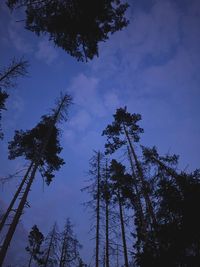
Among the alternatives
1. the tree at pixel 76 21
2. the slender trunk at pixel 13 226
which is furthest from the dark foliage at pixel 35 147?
the tree at pixel 76 21

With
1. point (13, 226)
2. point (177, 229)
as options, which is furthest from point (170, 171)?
point (13, 226)

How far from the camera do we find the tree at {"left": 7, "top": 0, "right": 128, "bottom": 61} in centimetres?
793

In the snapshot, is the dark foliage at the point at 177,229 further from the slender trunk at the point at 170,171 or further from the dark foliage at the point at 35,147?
the dark foliage at the point at 35,147

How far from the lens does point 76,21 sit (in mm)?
8109

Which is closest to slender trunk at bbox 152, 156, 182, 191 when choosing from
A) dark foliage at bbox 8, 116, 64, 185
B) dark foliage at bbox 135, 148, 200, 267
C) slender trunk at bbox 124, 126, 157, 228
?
dark foliage at bbox 135, 148, 200, 267

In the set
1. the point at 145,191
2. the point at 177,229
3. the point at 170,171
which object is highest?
the point at 170,171

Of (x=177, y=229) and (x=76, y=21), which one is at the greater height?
(x=76, y=21)

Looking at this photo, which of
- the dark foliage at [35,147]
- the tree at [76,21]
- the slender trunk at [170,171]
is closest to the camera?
the tree at [76,21]

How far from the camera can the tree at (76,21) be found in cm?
793

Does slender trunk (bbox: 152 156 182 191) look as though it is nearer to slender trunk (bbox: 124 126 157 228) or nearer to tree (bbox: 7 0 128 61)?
slender trunk (bbox: 124 126 157 228)

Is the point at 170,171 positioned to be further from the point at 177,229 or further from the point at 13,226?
the point at 13,226

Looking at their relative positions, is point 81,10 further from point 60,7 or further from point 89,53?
point 89,53

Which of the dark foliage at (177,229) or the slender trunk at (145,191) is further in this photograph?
the slender trunk at (145,191)

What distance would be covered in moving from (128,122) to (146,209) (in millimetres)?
8263
